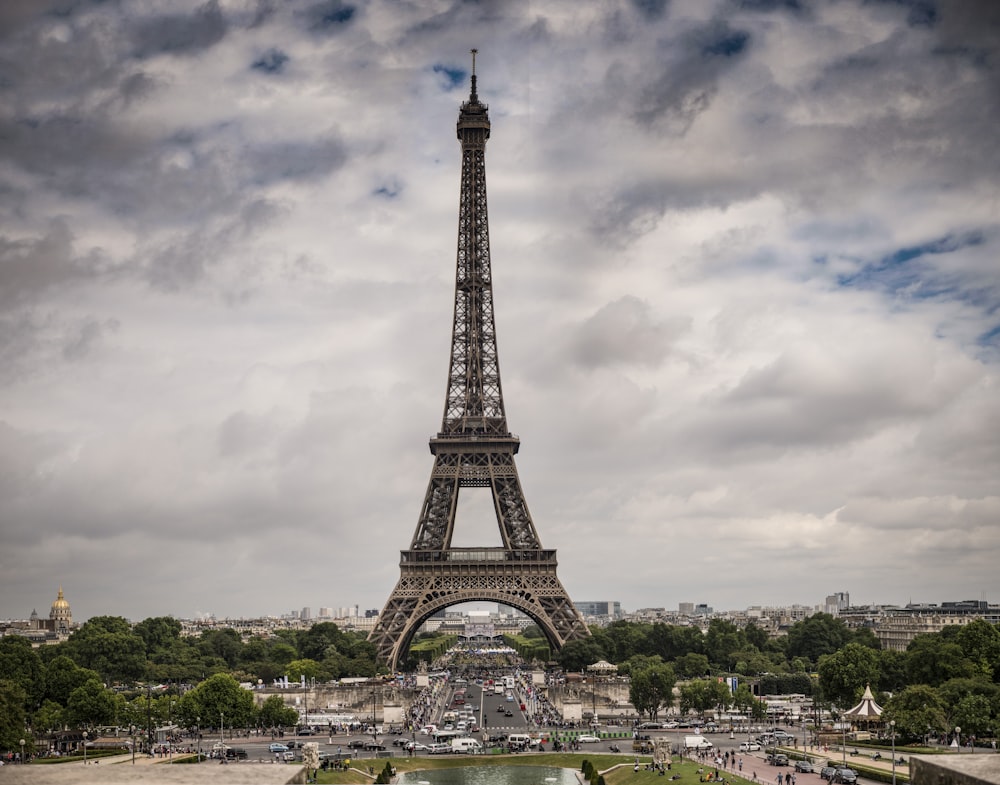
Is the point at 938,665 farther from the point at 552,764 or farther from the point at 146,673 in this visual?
the point at 146,673

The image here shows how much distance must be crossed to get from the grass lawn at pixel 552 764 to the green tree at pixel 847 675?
1062 inches

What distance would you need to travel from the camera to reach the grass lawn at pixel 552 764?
72.4 m

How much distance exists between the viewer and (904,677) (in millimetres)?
114438

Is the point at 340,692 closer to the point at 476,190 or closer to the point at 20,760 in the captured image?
the point at 20,760

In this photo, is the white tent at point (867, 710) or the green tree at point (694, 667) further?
the green tree at point (694, 667)

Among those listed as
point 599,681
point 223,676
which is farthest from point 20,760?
point 599,681

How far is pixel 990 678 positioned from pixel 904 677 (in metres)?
16.9

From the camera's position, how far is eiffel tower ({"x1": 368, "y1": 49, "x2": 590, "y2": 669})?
12875cm

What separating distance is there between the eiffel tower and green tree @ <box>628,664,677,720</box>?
18468mm

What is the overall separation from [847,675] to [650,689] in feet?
59.8

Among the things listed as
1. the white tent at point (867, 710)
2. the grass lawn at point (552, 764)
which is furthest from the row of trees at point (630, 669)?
the grass lawn at point (552, 764)

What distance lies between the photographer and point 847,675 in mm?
102938

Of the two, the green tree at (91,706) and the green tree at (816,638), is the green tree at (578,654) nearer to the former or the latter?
Result: the green tree at (816,638)

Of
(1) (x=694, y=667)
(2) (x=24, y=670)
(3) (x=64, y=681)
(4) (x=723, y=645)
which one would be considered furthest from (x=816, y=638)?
(2) (x=24, y=670)
